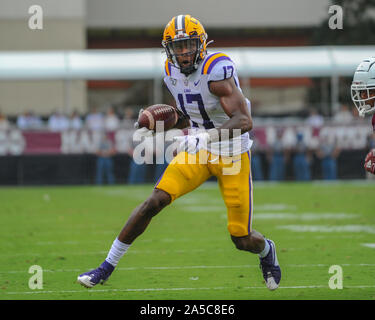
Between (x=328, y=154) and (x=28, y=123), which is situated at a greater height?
(x=28, y=123)

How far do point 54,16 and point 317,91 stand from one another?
9091 millimetres

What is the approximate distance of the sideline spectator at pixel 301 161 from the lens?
55.0ft

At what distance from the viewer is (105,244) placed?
25.5 ft

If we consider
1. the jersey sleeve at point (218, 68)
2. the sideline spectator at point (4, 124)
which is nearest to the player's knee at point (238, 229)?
the jersey sleeve at point (218, 68)

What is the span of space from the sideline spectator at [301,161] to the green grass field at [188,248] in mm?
3394

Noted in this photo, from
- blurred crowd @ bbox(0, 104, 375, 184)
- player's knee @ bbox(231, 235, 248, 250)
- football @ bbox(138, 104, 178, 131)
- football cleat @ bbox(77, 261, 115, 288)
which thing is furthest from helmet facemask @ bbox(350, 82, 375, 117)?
blurred crowd @ bbox(0, 104, 375, 184)

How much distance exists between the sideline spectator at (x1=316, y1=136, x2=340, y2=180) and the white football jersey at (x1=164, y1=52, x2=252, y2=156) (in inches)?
460

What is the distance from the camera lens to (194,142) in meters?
4.79

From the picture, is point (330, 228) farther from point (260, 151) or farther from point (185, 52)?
point (260, 151)

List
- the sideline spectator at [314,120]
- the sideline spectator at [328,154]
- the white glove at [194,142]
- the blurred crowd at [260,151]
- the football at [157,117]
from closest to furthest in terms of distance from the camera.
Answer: the white glove at [194,142], the football at [157,117], the blurred crowd at [260,151], the sideline spectator at [328,154], the sideline spectator at [314,120]

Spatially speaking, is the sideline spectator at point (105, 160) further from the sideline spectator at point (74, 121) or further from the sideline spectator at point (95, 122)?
the sideline spectator at point (74, 121)

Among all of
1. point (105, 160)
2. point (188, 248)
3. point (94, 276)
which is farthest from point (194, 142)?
point (105, 160)

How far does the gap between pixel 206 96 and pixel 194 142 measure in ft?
1.65
